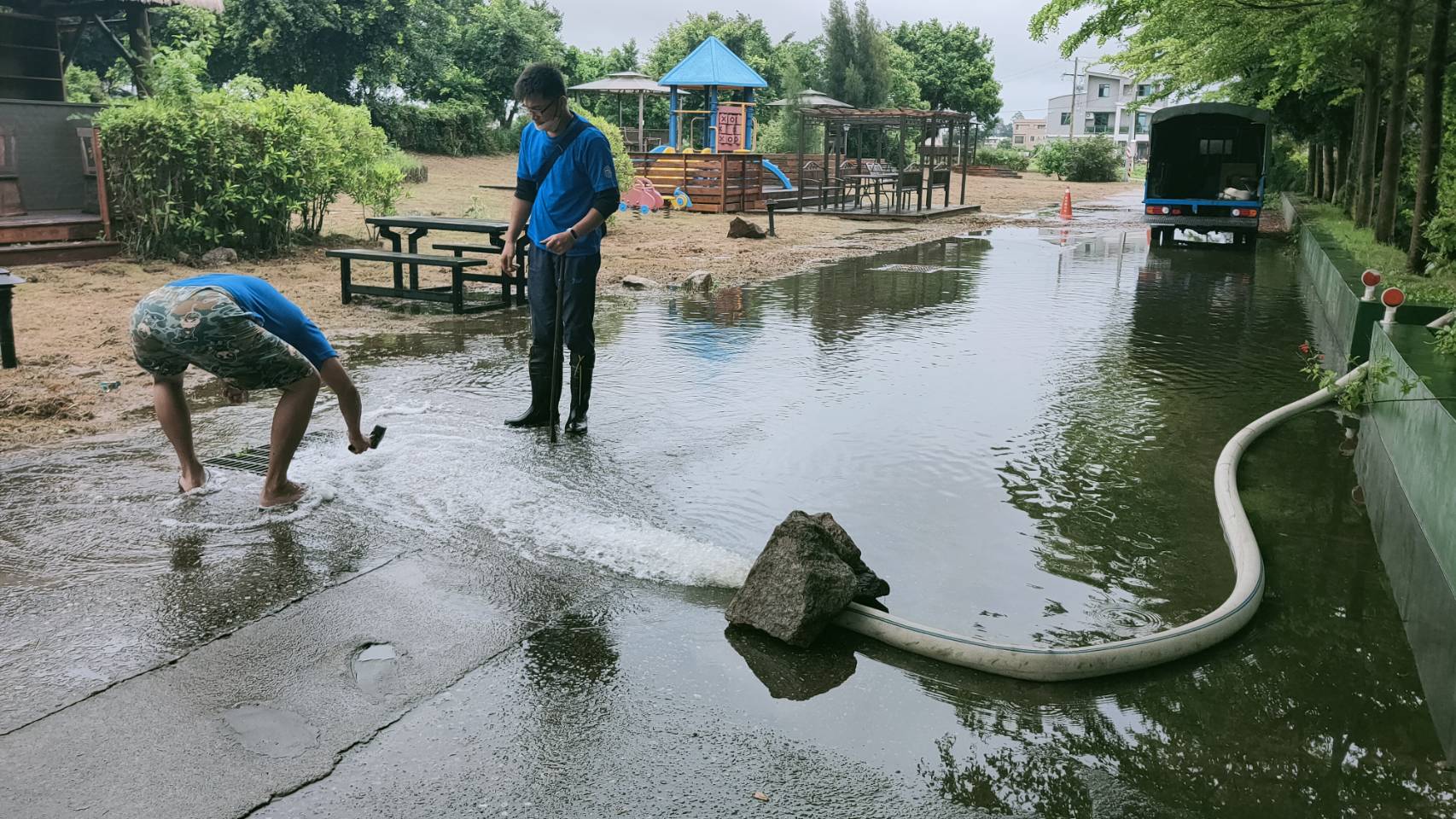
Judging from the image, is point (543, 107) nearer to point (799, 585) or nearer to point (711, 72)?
point (799, 585)

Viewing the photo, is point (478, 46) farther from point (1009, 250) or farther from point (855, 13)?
point (1009, 250)

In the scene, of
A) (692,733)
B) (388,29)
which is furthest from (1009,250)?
(388,29)

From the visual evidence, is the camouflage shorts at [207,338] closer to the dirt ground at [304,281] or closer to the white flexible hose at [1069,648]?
the dirt ground at [304,281]

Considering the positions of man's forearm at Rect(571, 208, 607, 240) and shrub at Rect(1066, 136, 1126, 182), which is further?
shrub at Rect(1066, 136, 1126, 182)

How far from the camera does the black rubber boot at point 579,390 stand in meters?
6.32

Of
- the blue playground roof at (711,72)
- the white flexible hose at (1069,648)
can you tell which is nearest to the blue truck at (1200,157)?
the blue playground roof at (711,72)

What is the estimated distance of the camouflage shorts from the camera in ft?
14.8

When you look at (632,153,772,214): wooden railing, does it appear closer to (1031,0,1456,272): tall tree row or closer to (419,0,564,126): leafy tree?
(1031,0,1456,272): tall tree row

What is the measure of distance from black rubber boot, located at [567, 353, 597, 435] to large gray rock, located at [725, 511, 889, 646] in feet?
8.43

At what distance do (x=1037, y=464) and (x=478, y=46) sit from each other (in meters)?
39.5

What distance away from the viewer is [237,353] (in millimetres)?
4582

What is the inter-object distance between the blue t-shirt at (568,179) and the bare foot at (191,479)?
2.08m

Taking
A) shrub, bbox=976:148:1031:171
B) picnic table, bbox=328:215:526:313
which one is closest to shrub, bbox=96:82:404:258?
picnic table, bbox=328:215:526:313

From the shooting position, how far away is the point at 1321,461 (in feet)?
19.9
